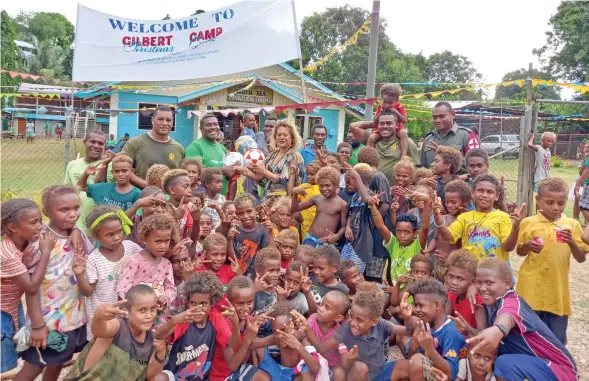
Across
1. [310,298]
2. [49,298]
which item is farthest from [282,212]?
[49,298]

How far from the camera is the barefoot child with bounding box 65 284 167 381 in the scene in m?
2.76

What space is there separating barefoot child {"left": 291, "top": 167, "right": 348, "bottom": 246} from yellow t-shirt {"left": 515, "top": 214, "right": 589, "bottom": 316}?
163 centimetres

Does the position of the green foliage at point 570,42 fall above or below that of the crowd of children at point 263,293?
above

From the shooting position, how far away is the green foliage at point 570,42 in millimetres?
29156

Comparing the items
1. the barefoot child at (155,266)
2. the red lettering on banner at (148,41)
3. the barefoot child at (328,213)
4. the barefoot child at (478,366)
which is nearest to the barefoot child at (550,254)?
the barefoot child at (478,366)

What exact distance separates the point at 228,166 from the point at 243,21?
354 cm

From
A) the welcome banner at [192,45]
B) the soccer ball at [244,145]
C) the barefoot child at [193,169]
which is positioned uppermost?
the welcome banner at [192,45]

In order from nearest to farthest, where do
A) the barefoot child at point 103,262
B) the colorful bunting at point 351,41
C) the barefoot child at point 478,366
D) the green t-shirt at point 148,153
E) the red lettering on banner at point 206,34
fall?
the barefoot child at point 478,366, the barefoot child at point 103,262, the green t-shirt at point 148,153, the red lettering on banner at point 206,34, the colorful bunting at point 351,41

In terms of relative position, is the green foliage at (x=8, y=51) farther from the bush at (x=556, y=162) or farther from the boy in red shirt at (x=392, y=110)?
the bush at (x=556, y=162)

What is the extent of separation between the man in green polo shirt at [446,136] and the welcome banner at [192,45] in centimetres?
292

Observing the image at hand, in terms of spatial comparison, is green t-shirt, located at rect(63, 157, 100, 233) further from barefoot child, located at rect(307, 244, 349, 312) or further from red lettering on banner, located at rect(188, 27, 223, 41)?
red lettering on banner, located at rect(188, 27, 223, 41)

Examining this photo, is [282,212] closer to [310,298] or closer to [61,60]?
[310,298]

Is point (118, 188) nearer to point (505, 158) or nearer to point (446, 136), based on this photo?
point (446, 136)

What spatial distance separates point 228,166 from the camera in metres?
5.52
